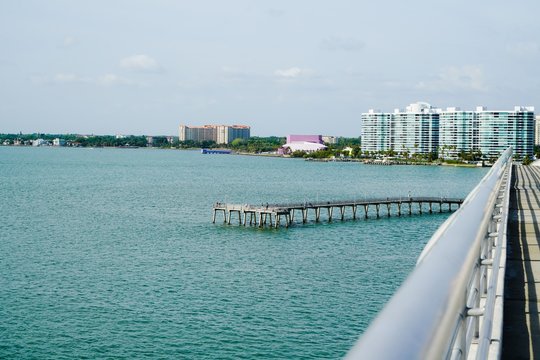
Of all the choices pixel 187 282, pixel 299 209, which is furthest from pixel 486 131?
A: pixel 187 282

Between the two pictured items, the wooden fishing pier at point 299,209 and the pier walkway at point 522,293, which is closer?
the pier walkway at point 522,293

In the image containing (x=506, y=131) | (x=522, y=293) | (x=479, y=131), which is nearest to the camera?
(x=522, y=293)

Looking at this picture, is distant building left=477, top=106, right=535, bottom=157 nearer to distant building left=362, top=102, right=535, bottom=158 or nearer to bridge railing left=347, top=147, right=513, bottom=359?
distant building left=362, top=102, right=535, bottom=158

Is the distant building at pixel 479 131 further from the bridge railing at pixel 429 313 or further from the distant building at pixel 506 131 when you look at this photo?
the bridge railing at pixel 429 313

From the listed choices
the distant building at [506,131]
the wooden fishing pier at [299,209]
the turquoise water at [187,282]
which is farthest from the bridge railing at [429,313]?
the distant building at [506,131]

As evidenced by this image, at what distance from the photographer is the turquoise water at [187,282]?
73.8 feet

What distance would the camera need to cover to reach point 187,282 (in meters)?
31.2

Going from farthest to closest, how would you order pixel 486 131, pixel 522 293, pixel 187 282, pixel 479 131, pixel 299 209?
pixel 479 131, pixel 486 131, pixel 299 209, pixel 187 282, pixel 522 293

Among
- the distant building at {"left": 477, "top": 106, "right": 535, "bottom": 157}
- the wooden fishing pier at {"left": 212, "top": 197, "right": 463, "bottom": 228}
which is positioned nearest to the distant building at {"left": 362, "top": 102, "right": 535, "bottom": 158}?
the distant building at {"left": 477, "top": 106, "right": 535, "bottom": 157}

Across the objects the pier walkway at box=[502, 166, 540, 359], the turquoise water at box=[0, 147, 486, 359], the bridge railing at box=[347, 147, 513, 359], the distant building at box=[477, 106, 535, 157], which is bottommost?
the turquoise water at box=[0, 147, 486, 359]

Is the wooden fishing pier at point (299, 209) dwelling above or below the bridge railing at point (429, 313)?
below

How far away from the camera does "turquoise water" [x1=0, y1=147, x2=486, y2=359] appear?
2248 centimetres

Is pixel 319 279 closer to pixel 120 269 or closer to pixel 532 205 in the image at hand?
pixel 120 269

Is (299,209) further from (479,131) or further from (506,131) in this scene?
(479,131)
